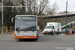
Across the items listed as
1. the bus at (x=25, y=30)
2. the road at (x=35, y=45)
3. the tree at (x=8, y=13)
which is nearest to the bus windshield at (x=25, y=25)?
the bus at (x=25, y=30)

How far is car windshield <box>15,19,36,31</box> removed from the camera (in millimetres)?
14473

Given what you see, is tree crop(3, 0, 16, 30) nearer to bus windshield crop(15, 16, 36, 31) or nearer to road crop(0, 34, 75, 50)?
road crop(0, 34, 75, 50)

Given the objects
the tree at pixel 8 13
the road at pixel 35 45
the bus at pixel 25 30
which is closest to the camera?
the road at pixel 35 45

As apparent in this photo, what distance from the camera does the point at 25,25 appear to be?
575 inches

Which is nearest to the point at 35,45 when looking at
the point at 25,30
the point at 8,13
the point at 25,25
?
the point at 25,30

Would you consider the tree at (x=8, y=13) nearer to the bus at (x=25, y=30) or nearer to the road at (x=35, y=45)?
the road at (x=35, y=45)

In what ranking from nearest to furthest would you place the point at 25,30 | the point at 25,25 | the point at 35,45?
1. the point at 35,45
2. the point at 25,30
3. the point at 25,25

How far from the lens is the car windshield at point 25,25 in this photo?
14.5 metres

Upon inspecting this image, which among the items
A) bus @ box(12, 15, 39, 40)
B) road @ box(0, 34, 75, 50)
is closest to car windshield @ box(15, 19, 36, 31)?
bus @ box(12, 15, 39, 40)

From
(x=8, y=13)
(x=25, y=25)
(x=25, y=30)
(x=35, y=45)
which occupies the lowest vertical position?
(x=35, y=45)

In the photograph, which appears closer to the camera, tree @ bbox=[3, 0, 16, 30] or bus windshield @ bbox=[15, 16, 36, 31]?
bus windshield @ bbox=[15, 16, 36, 31]

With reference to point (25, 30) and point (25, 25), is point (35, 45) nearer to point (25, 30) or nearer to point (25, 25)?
point (25, 30)

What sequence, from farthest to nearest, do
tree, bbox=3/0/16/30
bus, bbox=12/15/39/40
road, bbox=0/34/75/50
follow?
tree, bbox=3/0/16/30 → bus, bbox=12/15/39/40 → road, bbox=0/34/75/50

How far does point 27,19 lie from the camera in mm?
14898
